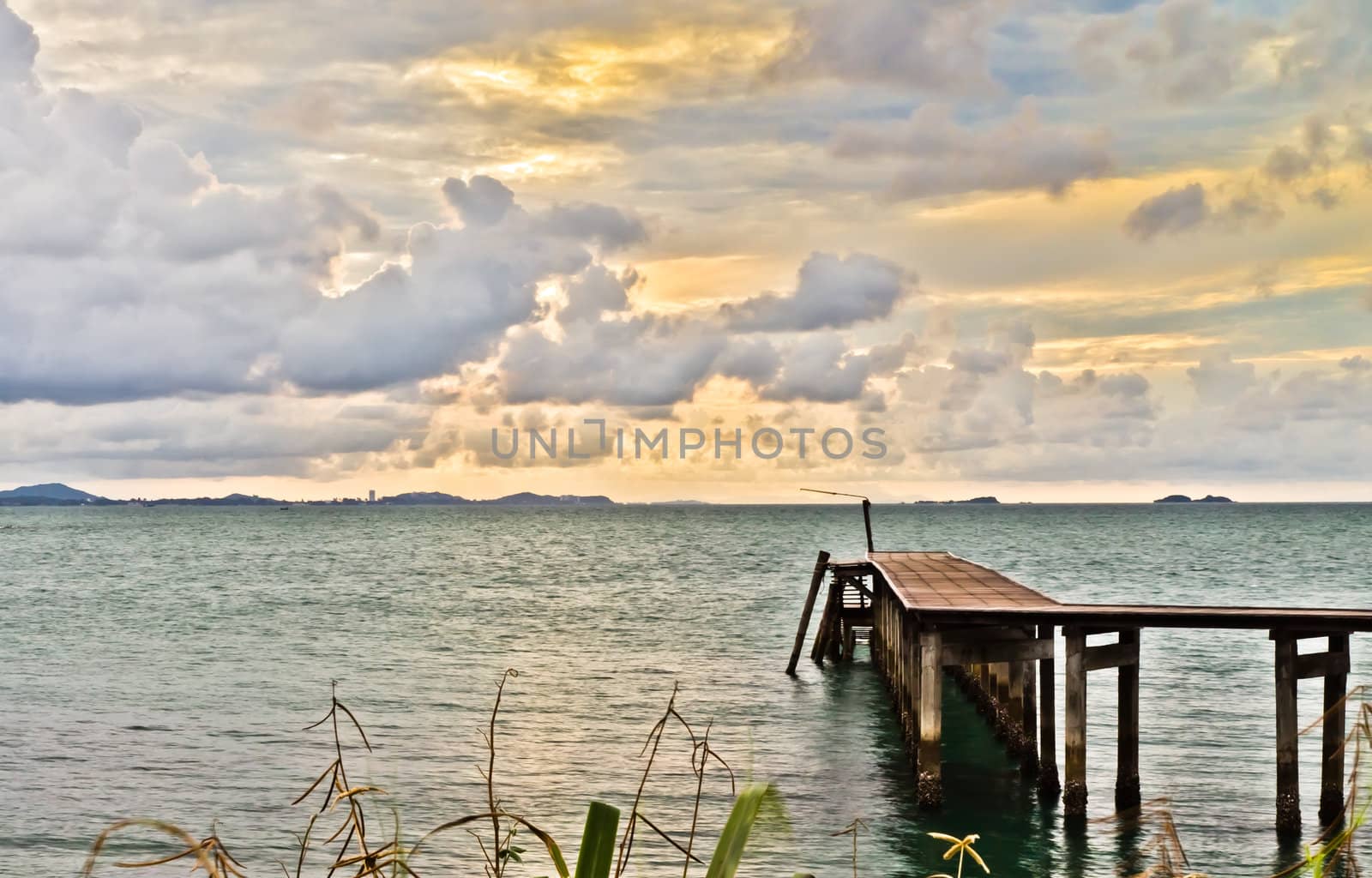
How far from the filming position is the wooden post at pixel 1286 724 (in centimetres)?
1627

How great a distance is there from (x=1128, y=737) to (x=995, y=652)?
2.09 meters

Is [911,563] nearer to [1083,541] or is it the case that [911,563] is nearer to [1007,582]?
[1007,582]

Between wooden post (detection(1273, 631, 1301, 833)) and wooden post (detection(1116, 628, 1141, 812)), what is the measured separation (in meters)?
1.77

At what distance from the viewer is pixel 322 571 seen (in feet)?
303

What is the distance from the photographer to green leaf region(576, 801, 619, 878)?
1.68 metres

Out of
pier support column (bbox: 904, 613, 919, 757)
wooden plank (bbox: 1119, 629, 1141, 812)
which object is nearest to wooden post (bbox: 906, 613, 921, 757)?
pier support column (bbox: 904, 613, 919, 757)

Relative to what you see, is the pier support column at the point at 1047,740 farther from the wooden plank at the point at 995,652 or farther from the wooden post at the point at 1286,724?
the wooden post at the point at 1286,724

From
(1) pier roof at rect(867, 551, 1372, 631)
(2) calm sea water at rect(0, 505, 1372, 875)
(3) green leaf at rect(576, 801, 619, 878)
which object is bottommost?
(2) calm sea water at rect(0, 505, 1372, 875)

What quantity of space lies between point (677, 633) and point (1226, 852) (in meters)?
30.9

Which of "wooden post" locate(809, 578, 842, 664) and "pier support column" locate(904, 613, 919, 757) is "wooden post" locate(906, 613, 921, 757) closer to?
"pier support column" locate(904, 613, 919, 757)

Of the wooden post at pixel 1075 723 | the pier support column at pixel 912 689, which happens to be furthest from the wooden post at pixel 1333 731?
the pier support column at pixel 912 689

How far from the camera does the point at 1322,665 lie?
645 inches

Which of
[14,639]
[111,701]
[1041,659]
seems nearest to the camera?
[1041,659]

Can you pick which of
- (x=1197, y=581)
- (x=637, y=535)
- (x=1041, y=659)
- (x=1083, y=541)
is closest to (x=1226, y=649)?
(x=1041, y=659)
